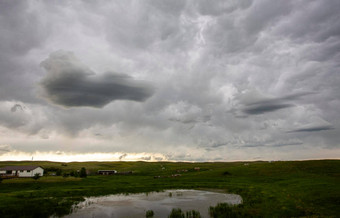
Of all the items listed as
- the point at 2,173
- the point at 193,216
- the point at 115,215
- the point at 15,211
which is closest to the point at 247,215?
the point at 193,216

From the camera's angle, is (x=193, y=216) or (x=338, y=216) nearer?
(x=338, y=216)

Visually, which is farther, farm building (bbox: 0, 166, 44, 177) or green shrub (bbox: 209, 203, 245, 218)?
farm building (bbox: 0, 166, 44, 177)

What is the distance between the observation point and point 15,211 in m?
31.2

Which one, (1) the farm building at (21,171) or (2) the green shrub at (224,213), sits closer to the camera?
(2) the green shrub at (224,213)

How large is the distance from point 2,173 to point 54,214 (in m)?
119

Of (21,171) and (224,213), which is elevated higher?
(224,213)

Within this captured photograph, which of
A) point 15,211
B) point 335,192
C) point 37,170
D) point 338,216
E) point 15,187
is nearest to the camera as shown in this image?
point 338,216

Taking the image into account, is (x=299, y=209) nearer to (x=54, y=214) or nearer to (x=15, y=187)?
(x=54, y=214)

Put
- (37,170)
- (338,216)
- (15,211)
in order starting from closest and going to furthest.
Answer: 1. (338,216)
2. (15,211)
3. (37,170)

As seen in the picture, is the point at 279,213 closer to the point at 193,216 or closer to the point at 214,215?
the point at 214,215

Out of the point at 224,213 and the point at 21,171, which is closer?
the point at 224,213

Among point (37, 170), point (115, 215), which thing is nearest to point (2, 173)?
point (37, 170)

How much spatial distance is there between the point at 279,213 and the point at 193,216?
1061 centimetres

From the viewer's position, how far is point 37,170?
119 metres
